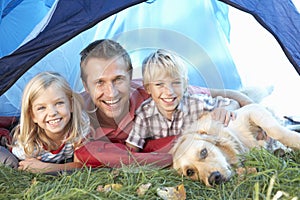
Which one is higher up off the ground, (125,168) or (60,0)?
(60,0)

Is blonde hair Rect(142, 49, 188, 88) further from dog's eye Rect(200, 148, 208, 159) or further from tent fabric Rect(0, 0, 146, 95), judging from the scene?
dog's eye Rect(200, 148, 208, 159)

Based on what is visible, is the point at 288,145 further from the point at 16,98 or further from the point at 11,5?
the point at 11,5

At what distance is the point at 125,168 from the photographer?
2260 millimetres

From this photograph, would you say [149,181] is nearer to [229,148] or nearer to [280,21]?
[229,148]

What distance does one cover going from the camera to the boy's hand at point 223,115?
252 cm

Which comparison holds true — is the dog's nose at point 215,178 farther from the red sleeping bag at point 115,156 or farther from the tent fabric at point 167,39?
the tent fabric at point 167,39

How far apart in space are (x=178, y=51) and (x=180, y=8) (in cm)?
39

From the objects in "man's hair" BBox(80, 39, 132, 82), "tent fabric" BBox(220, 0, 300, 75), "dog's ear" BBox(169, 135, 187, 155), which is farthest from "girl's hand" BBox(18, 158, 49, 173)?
"tent fabric" BBox(220, 0, 300, 75)

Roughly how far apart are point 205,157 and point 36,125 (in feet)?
2.95

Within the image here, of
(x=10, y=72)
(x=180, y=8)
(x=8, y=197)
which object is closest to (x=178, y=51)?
(x=180, y=8)

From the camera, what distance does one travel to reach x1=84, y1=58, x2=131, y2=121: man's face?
250 centimetres

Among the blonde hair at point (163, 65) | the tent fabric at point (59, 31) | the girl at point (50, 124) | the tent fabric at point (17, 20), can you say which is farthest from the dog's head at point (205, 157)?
the tent fabric at point (17, 20)

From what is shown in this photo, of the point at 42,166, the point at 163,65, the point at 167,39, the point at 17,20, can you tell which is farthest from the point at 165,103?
the point at 17,20

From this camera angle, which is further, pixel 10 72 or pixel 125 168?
pixel 10 72
